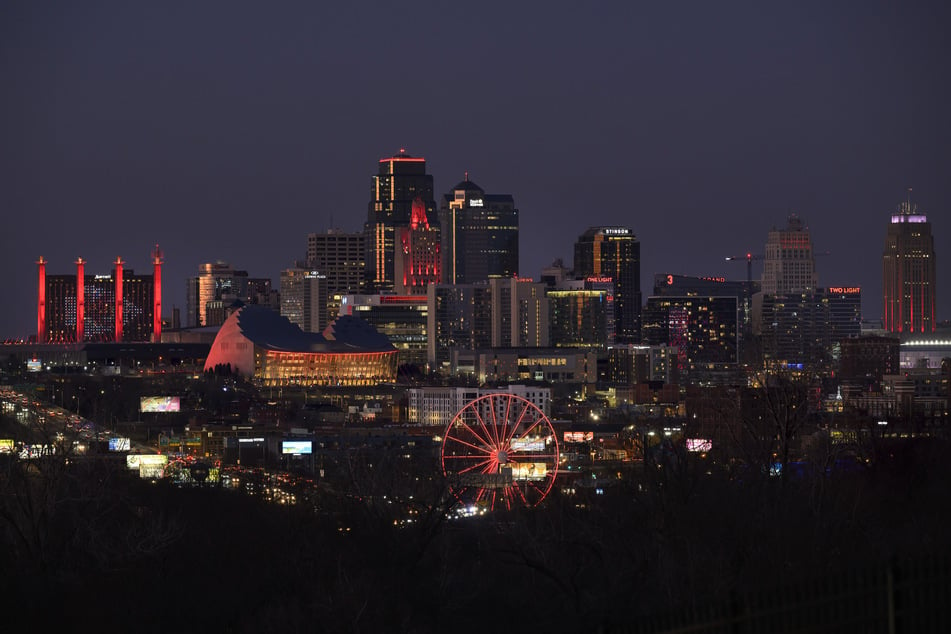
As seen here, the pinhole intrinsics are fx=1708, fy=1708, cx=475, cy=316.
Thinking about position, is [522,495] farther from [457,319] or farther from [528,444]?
[457,319]

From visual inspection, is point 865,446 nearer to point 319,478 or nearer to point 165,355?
point 319,478

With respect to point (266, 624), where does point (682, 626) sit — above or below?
above

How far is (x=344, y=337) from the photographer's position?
144125mm

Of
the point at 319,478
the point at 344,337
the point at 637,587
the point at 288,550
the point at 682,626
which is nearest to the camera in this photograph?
the point at 682,626

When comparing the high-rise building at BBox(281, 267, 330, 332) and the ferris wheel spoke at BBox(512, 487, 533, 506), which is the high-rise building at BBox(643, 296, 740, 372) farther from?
the ferris wheel spoke at BBox(512, 487, 533, 506)

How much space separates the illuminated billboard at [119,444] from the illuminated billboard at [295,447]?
6576mm

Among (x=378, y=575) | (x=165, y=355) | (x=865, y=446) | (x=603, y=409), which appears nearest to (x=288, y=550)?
(x=378, y=575)

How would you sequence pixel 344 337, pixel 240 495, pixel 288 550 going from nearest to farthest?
pixel 288 550 → pixel 240 495 → pixel 344 337

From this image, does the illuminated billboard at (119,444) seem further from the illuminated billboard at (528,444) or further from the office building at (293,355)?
the office building at (293,355)

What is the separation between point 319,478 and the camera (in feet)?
186

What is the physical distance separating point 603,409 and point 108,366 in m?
53.1

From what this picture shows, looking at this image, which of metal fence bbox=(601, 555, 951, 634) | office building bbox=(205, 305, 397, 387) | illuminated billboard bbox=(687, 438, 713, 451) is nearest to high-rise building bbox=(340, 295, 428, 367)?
office building bbox=(205, 305, 397, 387)

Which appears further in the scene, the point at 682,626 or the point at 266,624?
the point at 266,624

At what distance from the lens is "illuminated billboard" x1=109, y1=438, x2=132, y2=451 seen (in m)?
67.2
